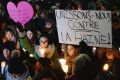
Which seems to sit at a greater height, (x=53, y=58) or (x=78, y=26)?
(x=78, y=26)

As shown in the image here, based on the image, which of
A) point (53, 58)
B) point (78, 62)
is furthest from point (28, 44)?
point (78, 62)

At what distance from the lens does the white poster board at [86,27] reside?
8227 mm

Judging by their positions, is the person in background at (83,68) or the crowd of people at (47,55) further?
the person in background at (83,68)

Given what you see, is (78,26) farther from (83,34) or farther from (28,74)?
(28,74)

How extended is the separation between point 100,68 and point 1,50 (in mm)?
2233

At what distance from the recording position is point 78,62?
754 centimetres

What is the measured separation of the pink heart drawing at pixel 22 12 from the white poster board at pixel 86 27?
4.47ft

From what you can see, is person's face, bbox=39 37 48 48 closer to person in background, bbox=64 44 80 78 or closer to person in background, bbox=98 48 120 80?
person in background, bbox=64 44 80 78

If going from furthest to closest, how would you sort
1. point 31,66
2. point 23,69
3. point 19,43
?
point 19,43
point 31,66
point 23,69

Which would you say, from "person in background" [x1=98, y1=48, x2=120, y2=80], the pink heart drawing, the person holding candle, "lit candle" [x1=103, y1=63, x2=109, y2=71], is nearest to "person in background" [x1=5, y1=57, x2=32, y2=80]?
the person holding candle

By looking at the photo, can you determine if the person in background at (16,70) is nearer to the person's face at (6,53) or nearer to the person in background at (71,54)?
the person's face at (6,53)

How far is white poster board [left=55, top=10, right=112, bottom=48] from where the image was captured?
27.0 ft

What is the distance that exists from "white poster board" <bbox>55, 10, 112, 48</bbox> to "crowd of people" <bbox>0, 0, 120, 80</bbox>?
Answer: 0.64ft

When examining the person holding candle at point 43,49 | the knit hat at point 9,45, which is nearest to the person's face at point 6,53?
the knit hat at point 9,45
